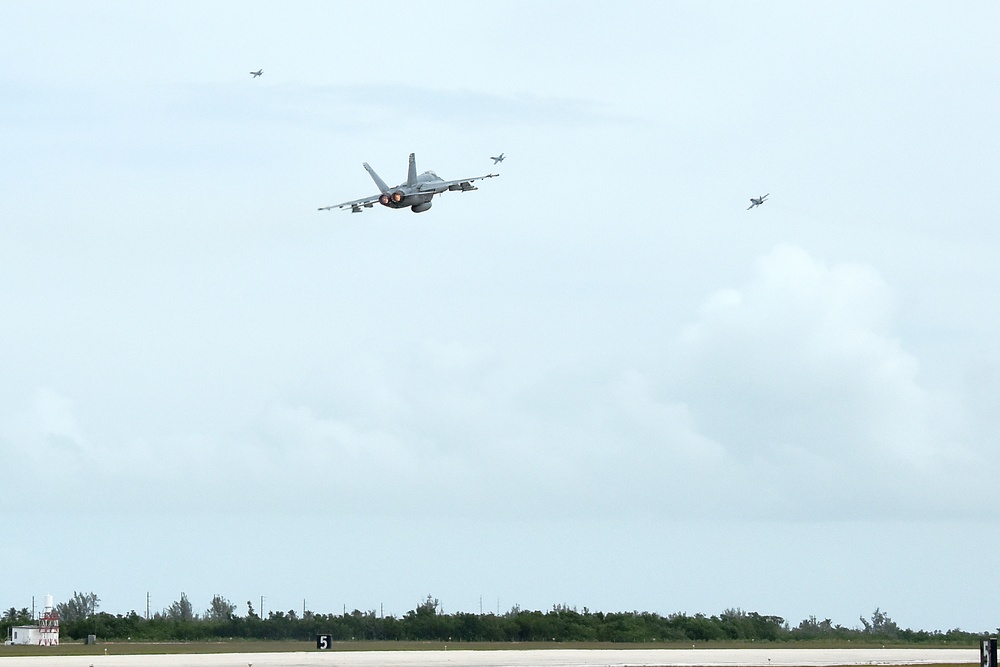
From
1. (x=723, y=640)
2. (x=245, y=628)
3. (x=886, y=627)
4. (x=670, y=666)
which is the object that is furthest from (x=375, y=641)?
(x=886, y=627)

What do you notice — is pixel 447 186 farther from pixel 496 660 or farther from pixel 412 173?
pixel 496 660

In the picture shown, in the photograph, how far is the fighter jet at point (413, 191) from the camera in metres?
84.9

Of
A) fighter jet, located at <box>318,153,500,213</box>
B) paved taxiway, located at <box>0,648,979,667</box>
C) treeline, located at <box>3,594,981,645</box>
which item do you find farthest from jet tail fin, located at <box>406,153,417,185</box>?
treeline, located at <box>3,594,981,645</box>

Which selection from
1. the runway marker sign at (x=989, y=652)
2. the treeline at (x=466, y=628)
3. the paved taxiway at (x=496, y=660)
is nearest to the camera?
the runway marker sign at (x=989, y=652)

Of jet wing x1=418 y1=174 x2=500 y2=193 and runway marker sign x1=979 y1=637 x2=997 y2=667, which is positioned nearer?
runway marker sign x1=979 y1=637 x2=997 y2=667

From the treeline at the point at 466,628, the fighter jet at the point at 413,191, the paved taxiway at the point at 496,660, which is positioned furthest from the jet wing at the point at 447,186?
the treeline at the point at 466,628

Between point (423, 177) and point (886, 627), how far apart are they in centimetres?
13112

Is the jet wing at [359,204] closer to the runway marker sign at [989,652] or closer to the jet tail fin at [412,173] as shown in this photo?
the jet tail fin at [412,173]

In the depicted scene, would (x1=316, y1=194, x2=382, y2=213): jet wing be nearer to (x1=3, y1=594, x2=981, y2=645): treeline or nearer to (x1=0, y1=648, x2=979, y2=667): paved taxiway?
(x1=0, y1=648, x2=979, y2=667): paved taxiway

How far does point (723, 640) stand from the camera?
158375 mm

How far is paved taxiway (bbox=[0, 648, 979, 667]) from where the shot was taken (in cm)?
8381

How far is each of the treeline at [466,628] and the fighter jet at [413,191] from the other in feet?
221

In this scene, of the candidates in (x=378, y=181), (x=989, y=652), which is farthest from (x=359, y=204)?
(x=989, y=652)

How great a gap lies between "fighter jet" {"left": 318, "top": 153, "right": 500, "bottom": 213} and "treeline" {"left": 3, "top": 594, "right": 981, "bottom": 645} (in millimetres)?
67221
